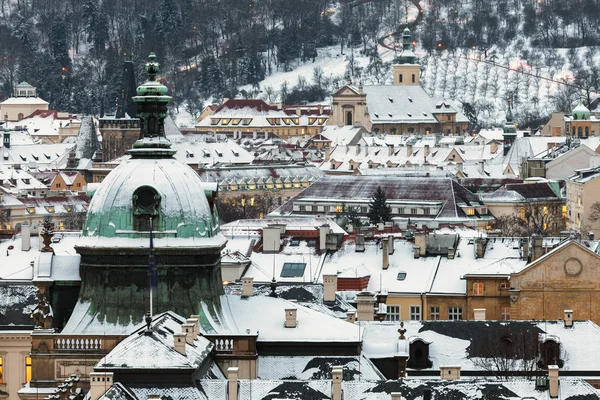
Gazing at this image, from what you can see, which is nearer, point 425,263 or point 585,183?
point 425,263

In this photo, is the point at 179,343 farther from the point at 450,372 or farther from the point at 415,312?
the point at 415,312

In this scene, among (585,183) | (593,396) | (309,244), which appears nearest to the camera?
(593,396)

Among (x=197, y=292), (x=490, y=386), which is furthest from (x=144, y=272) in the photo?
(x=490, y=386)

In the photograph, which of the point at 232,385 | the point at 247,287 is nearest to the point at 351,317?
the point at 247,287

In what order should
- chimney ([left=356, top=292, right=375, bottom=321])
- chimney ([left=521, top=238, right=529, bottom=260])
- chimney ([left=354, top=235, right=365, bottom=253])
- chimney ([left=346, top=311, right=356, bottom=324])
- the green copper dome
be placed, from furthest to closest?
chimney ([left=354, top=235, right=365, bottom=253])
chimney ([left=521, top=238, right=529, bottom=260])
chimney ([left=356, top=292, right=375, bottom=321])
chimney ([left=346, top=311, right=356, bottom=324])
the green copper dome

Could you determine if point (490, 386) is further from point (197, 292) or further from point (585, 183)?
point (585, 183)

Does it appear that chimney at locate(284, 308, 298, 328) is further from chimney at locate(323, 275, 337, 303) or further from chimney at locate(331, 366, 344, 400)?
chimney at locate(323, 275, 337, 303)

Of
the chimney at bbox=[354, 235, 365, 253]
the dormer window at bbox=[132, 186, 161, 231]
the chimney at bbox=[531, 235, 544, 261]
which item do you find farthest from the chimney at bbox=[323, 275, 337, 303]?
the chimney at bbox=[354, 235, 365, 253]
